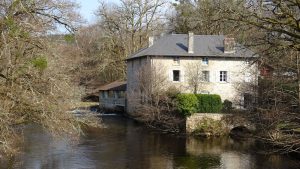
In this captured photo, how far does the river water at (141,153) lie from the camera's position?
2116cm

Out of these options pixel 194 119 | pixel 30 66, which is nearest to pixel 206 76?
pixel 194 119

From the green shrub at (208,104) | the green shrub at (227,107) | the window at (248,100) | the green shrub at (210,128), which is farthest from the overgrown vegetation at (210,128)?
the window at (248,100)

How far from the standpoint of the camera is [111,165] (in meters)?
20.8

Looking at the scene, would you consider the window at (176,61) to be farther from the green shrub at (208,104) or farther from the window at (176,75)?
the green shrub at (208,104)

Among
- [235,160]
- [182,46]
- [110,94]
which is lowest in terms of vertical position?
[235,160]

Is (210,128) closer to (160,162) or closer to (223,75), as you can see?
(160,162)

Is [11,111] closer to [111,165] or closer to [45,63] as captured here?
[45,63]

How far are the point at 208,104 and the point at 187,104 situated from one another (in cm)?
208

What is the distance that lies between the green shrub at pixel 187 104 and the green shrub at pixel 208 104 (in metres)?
0.59

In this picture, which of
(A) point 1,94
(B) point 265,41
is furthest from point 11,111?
(B) point 265,41

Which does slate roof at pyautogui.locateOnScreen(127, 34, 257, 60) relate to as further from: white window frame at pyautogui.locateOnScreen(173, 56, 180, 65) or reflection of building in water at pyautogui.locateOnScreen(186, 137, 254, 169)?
reflection of building in water at pyautogui.locateOnScreen(186, 137, 254, 169)

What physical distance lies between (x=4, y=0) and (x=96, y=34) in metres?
44.6

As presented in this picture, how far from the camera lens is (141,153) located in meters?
24.4

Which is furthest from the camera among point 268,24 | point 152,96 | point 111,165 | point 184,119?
point 152,96
